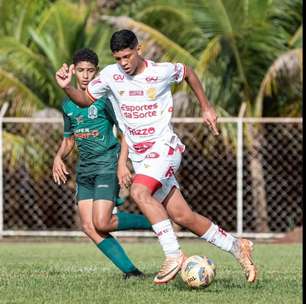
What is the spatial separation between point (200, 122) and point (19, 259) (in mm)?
6228

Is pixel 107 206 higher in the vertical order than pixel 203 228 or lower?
lower

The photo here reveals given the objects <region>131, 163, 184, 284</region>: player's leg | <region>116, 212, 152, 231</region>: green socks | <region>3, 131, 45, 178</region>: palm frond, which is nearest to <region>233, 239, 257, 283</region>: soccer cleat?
<region>131, 163, 184, 284</region>: player's leg

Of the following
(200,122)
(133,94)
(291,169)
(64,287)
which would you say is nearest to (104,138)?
(133,94)

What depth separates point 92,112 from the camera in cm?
1096

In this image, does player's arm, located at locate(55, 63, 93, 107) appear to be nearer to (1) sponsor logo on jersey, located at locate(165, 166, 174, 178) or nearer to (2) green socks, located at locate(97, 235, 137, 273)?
(1) sponsor logo on jersey, located at locate(165, 166, 174, 178)

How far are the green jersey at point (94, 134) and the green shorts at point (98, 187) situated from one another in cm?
5

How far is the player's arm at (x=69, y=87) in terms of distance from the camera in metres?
9.44

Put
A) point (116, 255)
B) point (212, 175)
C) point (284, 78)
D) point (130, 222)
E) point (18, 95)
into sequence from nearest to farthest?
point (116, 255) < point (130, 222) < point (284, 78) < point (212, 175) < point (18, 95)

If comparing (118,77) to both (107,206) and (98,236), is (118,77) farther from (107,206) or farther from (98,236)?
(98,236)

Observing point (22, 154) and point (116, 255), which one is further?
point (22, 154)

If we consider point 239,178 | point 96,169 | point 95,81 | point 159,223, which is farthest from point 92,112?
point 239,178

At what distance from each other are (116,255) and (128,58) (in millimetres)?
2009

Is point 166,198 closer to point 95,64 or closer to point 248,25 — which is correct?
point 95,64

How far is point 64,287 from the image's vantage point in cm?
940
